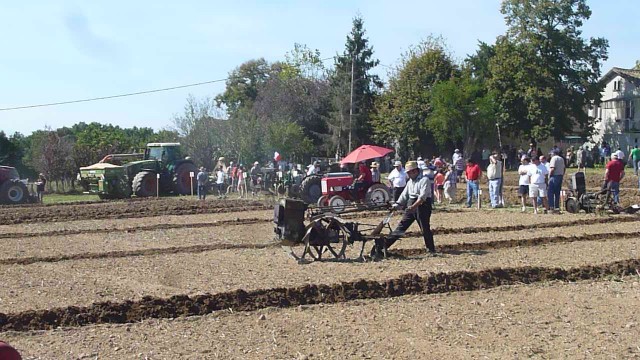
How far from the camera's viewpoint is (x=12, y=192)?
34812 mm

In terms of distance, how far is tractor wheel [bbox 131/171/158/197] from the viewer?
3509 centimetres

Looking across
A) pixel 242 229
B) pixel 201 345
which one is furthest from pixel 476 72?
pixel 201 345

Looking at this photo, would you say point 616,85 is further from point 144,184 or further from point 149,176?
point 144,184

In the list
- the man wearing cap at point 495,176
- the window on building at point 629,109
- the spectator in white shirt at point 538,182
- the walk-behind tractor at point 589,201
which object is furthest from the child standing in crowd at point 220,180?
the window on building at point 629,109

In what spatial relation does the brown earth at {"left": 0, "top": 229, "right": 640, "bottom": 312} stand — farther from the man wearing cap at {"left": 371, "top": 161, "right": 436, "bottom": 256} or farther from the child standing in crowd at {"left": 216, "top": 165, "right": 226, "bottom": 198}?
the child standing in crowd at {"left": 216, "top": 165, "right": 226, "bottom": 198}

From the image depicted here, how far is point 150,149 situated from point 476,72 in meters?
24.4

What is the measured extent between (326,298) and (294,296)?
401 mm

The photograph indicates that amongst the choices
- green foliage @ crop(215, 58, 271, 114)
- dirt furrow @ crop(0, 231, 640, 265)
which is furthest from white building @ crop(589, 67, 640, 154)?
dirt furrow @ crop(0, 231, 640, 265)

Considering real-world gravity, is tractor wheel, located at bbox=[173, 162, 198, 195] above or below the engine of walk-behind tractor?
above

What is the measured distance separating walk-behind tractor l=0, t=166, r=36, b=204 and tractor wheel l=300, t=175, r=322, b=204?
15304mm

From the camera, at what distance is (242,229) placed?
19.3 m

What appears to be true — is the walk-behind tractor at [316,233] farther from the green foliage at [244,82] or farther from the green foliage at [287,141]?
the green foliage at [244,82]

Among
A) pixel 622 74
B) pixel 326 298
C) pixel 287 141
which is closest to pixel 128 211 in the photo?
pixel 326 298

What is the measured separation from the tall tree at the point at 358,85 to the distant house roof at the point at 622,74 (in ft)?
57.4
